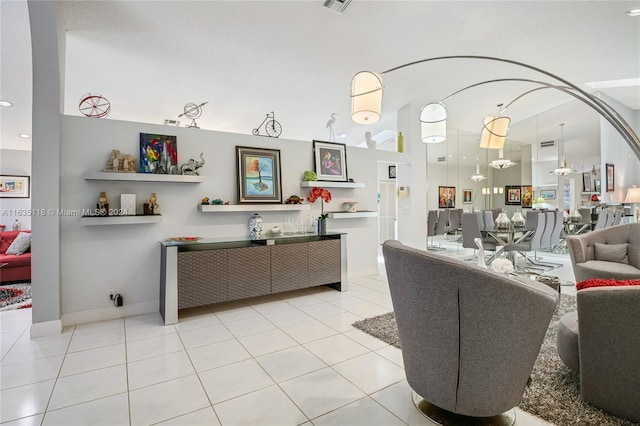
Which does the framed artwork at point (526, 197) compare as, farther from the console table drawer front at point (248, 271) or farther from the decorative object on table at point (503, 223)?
the console table drawer front at point (248, 271)

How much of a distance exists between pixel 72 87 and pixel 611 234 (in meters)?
7.68

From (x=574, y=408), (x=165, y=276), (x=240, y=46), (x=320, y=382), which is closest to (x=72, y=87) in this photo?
(x=240, y=46)

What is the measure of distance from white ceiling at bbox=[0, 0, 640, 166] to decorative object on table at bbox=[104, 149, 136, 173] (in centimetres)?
136

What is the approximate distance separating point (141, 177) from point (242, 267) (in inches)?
57.8

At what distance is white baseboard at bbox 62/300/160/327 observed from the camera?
126 inches

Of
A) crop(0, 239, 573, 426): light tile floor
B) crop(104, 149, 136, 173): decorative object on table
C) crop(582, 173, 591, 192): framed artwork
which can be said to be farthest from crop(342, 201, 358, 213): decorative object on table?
crop(582, 173, 591, 192): framed artwork

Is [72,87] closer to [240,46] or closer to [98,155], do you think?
[98,155]

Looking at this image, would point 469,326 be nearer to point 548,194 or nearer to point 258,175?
point 258,175

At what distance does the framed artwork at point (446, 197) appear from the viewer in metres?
7.59

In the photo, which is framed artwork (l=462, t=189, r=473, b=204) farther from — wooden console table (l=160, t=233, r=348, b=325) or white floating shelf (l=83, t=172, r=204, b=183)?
white floating shelf (l=83, t=172, r=204, b=183)

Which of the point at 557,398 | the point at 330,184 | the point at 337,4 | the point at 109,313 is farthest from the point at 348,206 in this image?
the point at 557,398

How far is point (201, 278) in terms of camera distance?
337 cm

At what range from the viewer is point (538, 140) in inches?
303

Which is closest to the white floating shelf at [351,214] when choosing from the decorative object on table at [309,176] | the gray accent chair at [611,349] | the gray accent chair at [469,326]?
the decorative object on table at [309,176]
